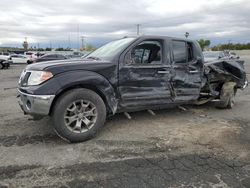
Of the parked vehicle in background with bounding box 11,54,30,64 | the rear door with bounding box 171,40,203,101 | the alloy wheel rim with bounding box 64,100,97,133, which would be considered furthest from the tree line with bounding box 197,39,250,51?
the alloy wheel rim with bounding box 64,100,97,133

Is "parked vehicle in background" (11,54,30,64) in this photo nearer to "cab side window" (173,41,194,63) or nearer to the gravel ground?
the gravel ground

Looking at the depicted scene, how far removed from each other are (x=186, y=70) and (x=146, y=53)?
3.23 ft

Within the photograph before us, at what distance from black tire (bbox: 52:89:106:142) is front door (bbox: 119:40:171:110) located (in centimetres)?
56

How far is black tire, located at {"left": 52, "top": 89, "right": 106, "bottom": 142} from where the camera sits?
440 centimetres

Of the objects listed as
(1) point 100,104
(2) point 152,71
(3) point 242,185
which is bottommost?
(3) point 242,185

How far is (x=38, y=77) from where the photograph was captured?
174 inches

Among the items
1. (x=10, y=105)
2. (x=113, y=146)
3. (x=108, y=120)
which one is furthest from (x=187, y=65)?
(x=10, y=105)

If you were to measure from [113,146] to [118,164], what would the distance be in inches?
26.8

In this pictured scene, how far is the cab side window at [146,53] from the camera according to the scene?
525 cm

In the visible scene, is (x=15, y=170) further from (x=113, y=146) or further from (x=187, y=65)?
(x=187, y=65)

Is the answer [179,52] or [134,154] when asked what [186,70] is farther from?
[134,154]

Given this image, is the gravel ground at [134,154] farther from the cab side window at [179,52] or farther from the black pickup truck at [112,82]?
the cab side window at [179,52]

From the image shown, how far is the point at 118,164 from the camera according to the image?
3758 mm

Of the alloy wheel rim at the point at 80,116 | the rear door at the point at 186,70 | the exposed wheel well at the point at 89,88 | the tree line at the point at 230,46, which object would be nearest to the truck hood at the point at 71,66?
the exposed wheel well at the point at 89,88
